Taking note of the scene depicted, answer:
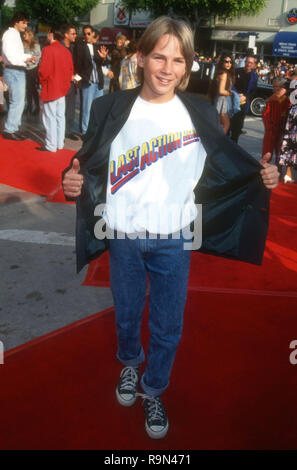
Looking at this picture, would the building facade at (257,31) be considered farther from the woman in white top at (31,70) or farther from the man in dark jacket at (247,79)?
the woman in white top at (31,70)

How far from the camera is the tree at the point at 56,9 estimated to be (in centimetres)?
4481

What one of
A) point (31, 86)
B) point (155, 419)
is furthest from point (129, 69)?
point (155, 419)

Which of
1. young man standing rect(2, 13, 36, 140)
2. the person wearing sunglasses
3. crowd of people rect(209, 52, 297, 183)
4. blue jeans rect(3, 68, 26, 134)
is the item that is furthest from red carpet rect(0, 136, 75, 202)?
crowd of people rect(209, 52, 297, 183)

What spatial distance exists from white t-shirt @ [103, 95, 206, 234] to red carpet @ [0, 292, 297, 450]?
3.18 ft

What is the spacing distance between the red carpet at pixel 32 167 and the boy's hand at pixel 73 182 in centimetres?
338

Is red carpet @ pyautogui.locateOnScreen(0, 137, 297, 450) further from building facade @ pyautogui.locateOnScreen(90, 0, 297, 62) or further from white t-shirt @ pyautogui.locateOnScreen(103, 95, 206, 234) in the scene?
building facade @ pyautogui.locateOnScreen(90, 0, 297, 62)

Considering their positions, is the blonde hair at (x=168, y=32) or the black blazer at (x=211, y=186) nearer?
the blonde hair at (x=168, y=32)

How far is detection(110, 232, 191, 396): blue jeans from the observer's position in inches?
73.2

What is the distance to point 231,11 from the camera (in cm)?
3372

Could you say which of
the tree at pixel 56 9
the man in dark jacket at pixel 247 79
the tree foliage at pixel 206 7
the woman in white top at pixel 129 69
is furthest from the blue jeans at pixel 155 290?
the tree at pixel 56 9

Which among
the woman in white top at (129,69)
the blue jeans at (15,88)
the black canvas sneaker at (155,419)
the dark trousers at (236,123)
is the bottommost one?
the black canvas sneaker at (155,419)

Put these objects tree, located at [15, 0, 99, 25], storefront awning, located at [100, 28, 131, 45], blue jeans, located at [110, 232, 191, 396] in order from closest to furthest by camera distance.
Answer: blue jeans, located at [110, 232, 191, 396]
storefront awning, located at [100, 28, 131, 45]
tree, located at [15, 0, 99, 25]

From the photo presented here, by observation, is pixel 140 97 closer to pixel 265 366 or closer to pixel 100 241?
pixel 100 241

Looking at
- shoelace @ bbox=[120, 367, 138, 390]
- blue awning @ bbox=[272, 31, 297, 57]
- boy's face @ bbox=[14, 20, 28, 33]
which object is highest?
blue awning @ bbox=[272, 31, 297, 57]
